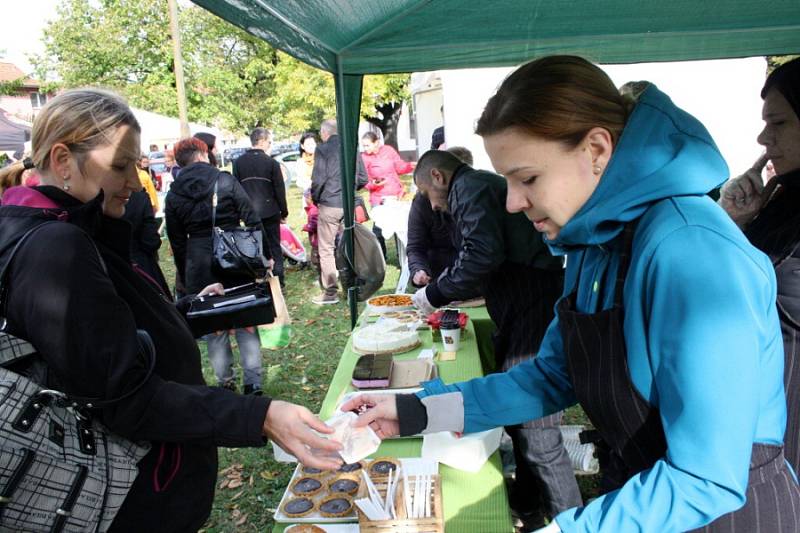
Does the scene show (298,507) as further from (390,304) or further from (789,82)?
(390,304)

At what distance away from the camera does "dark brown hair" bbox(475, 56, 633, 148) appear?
3.56 feet

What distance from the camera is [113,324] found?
1255 millimetres

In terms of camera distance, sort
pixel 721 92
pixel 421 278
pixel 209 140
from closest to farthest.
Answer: pixel 421 278
pixel 209 140
pixel 721 92

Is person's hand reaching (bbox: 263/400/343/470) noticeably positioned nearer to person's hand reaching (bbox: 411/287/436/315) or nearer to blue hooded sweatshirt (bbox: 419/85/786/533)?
blue hooded sweatshirt (bbox: 419/85/786/533)

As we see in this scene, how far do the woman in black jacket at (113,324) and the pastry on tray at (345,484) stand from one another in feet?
0.76

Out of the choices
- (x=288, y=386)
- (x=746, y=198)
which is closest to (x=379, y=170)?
(x=288, y=386)

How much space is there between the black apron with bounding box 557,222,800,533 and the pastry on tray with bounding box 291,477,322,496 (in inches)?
36.7

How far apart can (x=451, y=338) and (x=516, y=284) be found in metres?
0.42

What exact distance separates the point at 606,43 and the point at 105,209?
11.6 feet

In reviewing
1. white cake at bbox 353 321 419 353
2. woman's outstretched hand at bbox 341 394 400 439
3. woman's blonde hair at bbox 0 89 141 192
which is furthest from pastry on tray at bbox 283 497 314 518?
white cake at bbox 353 321 419 353

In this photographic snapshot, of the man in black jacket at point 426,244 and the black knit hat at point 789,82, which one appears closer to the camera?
the black knit hat at point 789,82

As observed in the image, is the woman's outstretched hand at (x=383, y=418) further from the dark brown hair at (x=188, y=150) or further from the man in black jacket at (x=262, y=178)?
the man in black jacket at (x=262, y=178)

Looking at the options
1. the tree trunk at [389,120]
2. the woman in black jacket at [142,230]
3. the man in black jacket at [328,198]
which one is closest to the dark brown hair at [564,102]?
the woman in black jacket at [142,230]

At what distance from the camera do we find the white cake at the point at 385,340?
114 inches
